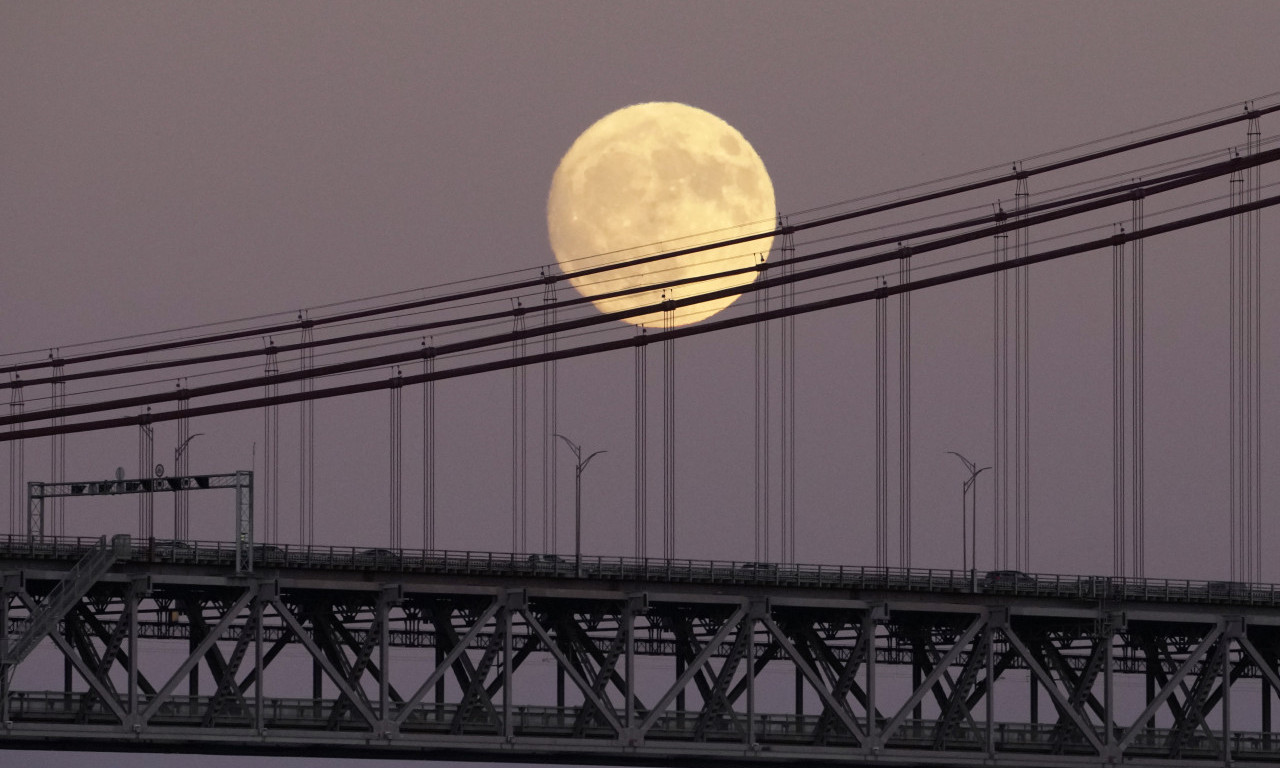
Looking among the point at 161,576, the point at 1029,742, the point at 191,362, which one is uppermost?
the point at 191,362

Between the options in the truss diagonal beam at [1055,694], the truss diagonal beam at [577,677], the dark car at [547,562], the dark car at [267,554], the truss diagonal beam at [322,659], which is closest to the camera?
the truss diagonal beam at [322,659]

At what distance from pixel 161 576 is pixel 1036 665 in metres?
38.9

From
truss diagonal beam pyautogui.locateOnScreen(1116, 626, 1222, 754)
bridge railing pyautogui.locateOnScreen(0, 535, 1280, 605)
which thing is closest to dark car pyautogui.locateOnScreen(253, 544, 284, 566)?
bridge railing pyautogui.locateOnScreen(0, 535, 1280, 605)

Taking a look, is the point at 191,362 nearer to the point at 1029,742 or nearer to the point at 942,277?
the point at 942,277

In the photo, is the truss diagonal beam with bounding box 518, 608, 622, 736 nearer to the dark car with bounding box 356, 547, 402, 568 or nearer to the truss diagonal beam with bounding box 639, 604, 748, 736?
the truss diagonal beam with bounding box 639, 604, 748, 736

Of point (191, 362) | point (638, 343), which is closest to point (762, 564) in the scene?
point (638, 343)

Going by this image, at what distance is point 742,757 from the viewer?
103 meters

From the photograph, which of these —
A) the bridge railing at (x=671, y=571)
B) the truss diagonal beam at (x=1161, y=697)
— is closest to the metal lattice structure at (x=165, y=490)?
the bridge railing at (x=671, y=571)

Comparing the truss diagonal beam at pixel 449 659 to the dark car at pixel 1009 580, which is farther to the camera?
the dark car at pixel 1009 580

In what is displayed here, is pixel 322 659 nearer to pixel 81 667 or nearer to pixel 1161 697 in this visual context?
pixel 81 667

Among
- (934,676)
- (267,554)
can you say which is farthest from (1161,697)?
(267,554)

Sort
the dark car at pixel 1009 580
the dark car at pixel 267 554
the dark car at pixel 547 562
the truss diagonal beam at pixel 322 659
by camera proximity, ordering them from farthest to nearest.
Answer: the dark car at pixel 1009 580
the dark car at pixel 547 562
the dark car at pixel 267 554
the truss diagonal beam at pixel 322 659

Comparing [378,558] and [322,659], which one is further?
[378,558]

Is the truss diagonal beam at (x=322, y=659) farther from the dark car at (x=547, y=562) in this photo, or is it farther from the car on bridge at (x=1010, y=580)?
the car on bridge at (x=1010, y=580)
